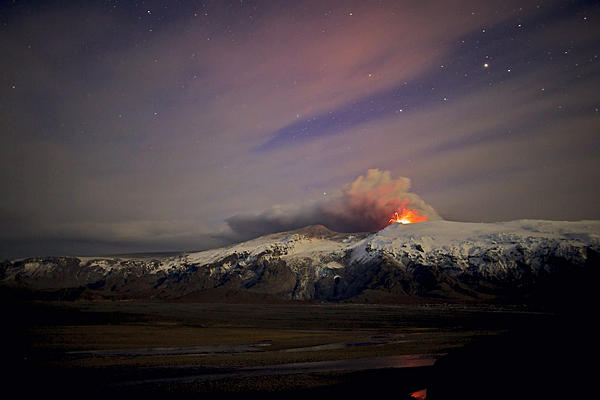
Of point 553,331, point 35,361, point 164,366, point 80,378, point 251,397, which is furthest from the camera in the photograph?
point 35,361

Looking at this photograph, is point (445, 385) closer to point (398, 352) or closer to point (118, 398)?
point (118, 398)

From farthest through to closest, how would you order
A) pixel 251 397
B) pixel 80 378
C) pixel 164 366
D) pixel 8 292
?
pixel 8 292
pixel 164 366
pixel 80 378
pixel 251 397

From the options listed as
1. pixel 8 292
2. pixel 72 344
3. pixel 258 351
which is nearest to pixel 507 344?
pixel 258 351

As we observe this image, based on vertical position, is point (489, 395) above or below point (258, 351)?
above

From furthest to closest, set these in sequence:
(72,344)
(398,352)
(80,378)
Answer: (72,344) < (398,352) < (80,378)

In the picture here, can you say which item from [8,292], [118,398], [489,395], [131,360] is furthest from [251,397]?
[8,292]

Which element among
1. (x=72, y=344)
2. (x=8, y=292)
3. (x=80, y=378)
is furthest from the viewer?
(x=8, y=292)

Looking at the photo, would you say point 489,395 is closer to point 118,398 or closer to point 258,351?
point 118,398

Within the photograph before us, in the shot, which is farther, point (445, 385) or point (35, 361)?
point (35, 361)

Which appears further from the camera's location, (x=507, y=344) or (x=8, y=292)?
(x=8, y=292)
